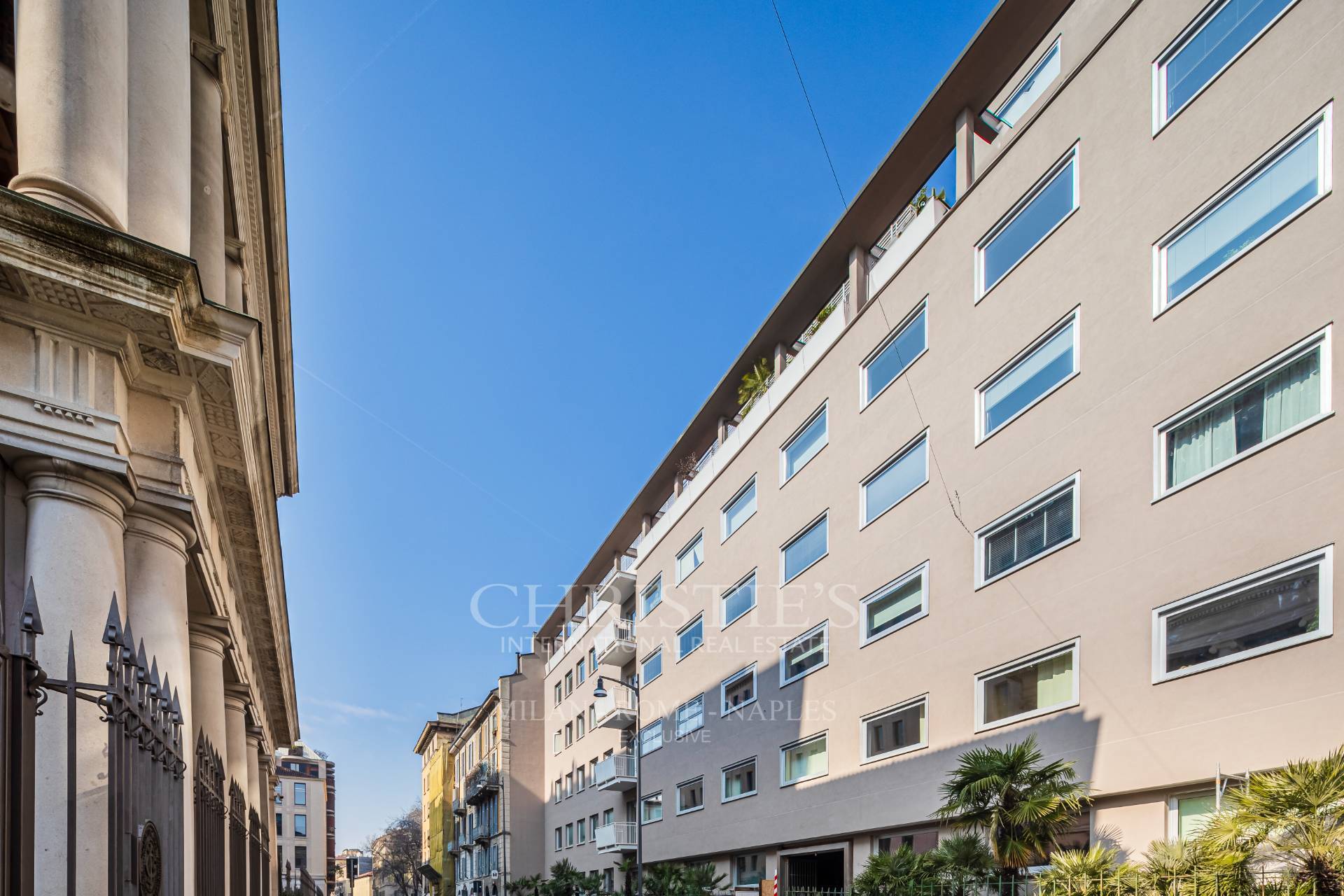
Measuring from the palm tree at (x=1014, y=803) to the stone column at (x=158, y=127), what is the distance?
1109 centimetres

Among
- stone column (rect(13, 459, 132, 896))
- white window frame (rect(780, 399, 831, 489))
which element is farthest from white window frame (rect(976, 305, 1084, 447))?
stone column (rect(13, 459, 132, 896))

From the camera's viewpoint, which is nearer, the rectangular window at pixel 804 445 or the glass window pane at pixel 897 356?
the glass window pane at pixel 897 356

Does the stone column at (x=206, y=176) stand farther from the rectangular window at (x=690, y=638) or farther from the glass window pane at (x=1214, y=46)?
the rectangular window at (x=690, y=638)

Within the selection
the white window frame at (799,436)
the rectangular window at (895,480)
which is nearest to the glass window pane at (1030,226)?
the rectangular window at (895,480)

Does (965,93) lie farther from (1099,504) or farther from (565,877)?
(565,877)

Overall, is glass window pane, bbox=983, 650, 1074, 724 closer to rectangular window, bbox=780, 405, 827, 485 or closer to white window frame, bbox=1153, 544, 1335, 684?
white window frame, bbox=1153, 544, 1335, 684

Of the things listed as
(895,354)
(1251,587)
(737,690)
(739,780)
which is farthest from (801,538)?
(1251,587)

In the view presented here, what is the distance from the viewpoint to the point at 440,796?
90938 millimetres

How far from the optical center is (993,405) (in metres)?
18.0

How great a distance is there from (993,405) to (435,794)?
289 feet

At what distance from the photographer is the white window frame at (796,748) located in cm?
2266

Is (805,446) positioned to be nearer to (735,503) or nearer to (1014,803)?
(735,503)

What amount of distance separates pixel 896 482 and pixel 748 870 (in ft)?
42.0

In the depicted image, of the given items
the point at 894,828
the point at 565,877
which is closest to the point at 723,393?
the point at 894,828
